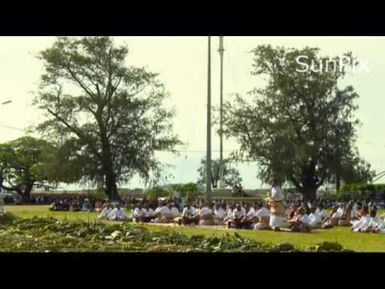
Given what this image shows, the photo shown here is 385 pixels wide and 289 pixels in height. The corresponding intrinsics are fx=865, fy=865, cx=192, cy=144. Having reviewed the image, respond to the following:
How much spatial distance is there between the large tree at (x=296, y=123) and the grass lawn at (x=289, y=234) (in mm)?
549

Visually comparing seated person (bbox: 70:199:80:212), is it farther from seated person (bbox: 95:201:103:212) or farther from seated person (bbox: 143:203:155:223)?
seated person (bbox: 143:203:155:223)

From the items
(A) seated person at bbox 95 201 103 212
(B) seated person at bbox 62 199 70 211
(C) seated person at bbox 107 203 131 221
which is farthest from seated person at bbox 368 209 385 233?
(B) seated person at bbox 62 199 70 211

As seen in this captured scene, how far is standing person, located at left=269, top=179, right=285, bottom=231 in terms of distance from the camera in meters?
10.5

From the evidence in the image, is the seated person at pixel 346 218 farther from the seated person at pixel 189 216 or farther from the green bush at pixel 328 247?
the seated person at pixel 189 216

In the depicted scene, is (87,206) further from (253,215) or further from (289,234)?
(289,234)

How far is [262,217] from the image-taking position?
1054 centimetres

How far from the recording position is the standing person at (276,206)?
34.6 ft

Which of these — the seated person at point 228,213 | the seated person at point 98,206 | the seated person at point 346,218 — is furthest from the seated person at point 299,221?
the seated person at point 98,206

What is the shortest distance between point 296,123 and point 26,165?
3328 mm

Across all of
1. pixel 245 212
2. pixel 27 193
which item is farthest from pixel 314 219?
pixel 27 193
